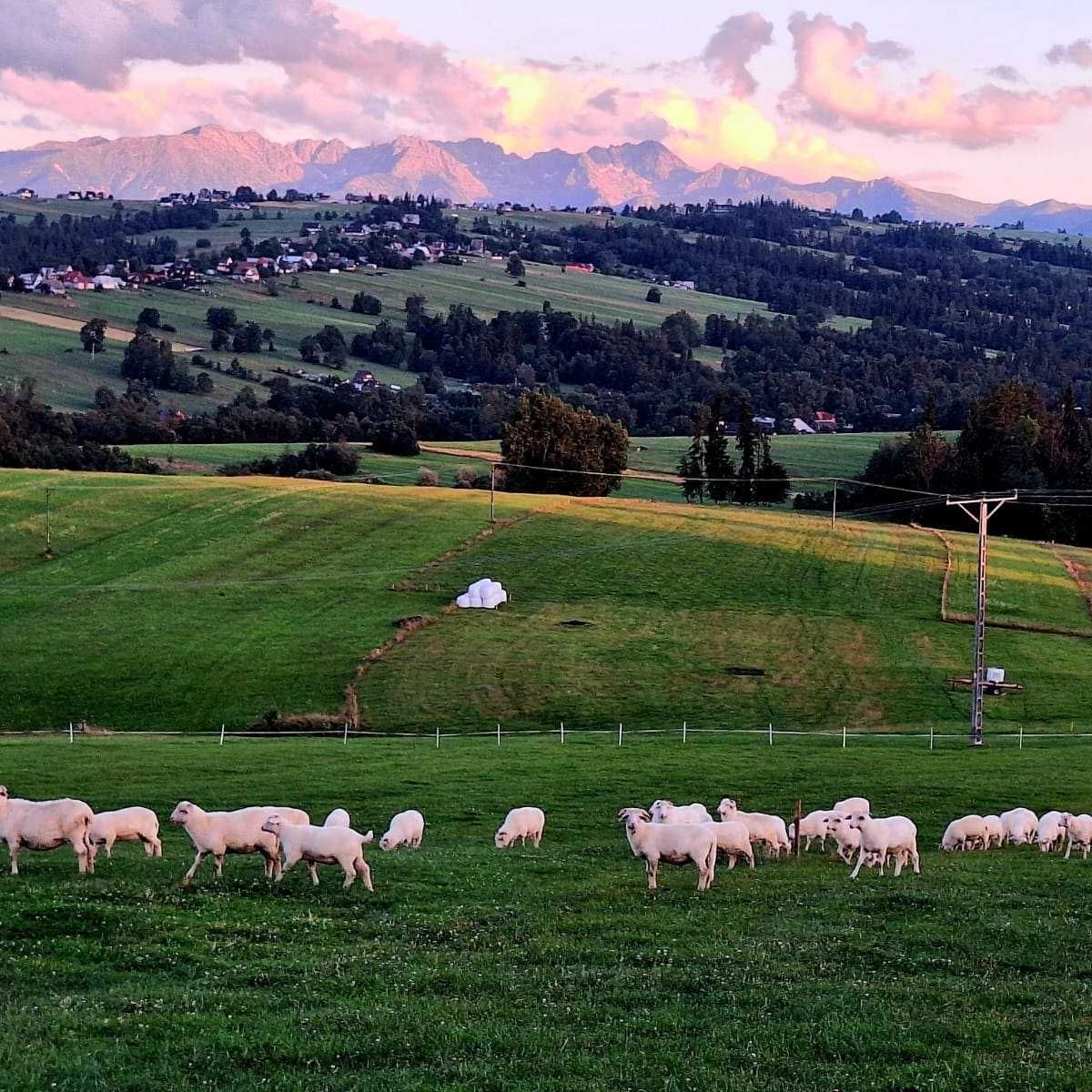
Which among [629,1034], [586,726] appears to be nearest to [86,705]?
[586,726]

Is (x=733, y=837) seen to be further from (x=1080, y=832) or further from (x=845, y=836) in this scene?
(x=1080, y=832)

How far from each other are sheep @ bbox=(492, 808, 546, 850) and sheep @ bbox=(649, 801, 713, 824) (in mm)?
2668

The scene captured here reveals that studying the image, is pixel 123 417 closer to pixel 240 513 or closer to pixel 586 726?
pixel 240 513

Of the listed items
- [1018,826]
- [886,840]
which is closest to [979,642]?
[1018,826]

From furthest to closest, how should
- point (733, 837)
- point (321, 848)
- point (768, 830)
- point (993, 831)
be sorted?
point (993, 831) → point (768, 830) → point (733, 837) → point (321, 848)

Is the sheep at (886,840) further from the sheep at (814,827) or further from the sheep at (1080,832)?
the sheep at (1080,832)

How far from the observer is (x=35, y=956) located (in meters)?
16.7

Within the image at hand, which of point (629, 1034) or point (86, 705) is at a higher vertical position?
point (629, 1034)

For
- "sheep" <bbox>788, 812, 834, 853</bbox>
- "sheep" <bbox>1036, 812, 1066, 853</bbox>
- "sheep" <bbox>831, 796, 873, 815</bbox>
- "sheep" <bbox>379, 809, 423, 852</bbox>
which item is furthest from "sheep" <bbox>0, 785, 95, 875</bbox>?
"sheep" <bbox>1036, 812, 1066, 853</bbox>

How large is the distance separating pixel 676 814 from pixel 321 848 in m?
9.57

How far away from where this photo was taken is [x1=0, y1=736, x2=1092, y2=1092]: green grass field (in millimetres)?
13141

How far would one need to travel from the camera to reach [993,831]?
32.2 m

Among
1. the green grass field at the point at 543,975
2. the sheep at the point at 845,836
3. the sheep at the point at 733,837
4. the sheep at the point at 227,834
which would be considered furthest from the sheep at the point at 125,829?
the sheep at the point at 845,836

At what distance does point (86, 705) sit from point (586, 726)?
22.0m
